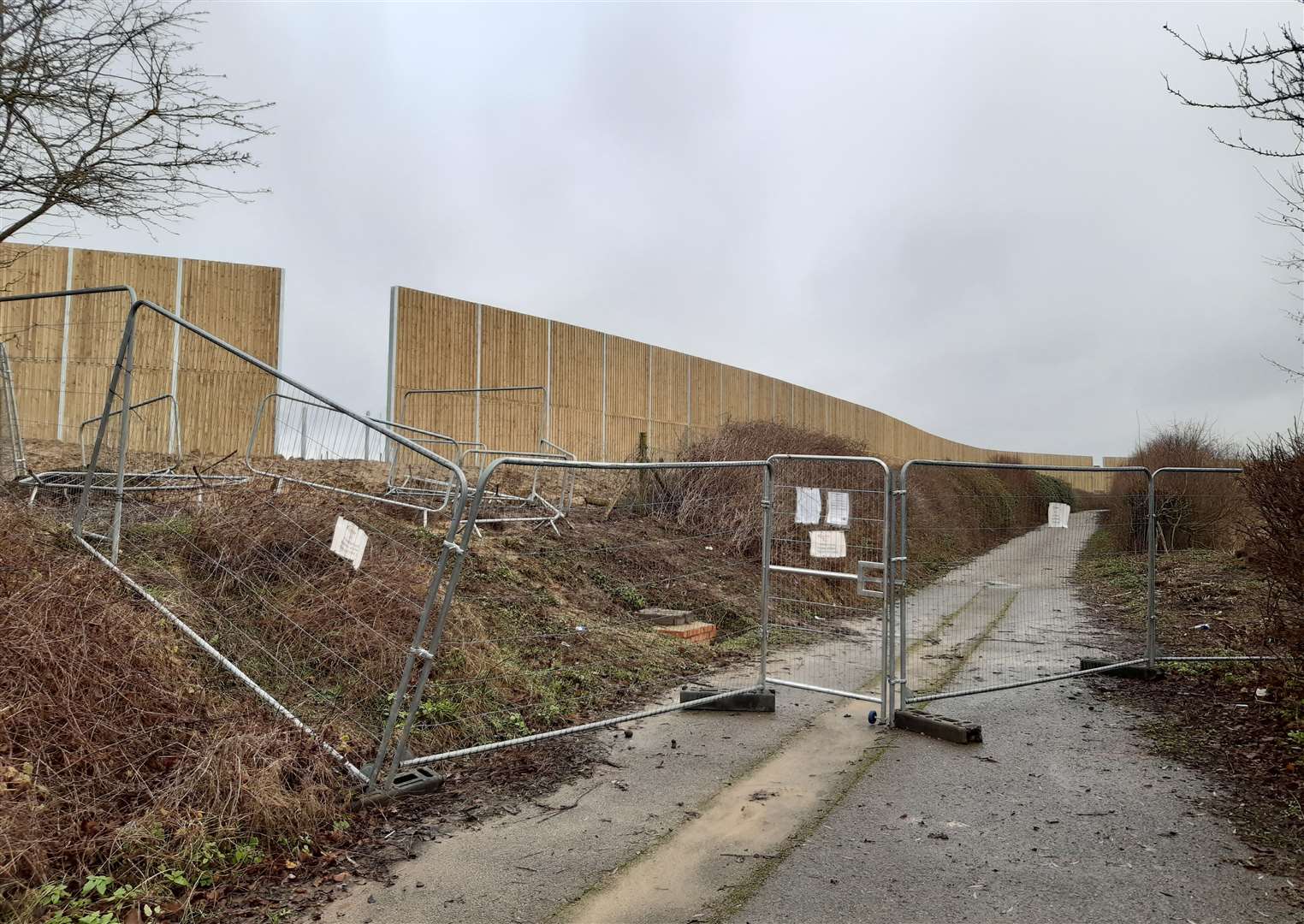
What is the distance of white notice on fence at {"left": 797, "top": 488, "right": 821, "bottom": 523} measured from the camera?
19.9 feet

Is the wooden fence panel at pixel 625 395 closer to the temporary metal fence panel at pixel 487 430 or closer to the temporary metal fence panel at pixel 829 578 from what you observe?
the temporary metal fence panel at pixel 487 430

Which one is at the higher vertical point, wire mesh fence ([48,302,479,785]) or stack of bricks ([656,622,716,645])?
wire mesh fence ([48,302,479,785])

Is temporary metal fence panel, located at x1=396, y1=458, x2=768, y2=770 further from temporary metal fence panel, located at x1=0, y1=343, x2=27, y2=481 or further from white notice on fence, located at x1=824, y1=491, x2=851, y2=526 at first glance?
temporary metal fence panel, located at x1=0, y1=343, x2=27, y2=481

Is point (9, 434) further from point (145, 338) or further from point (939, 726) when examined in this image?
point (939, 726)

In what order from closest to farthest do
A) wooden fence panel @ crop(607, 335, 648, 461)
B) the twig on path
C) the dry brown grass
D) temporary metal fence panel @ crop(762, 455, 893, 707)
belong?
the dry brown grass → the twig on path → temporary metal fence panel @ crop(762, 455, 893, 707) → wooden fence panel @ crop(607, 335, 648, 461)

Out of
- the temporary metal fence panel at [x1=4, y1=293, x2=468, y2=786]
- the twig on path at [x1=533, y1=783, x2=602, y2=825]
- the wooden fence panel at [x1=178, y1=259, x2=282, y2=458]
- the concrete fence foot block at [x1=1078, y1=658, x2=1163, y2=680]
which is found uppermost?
the wooden fence panel at [x1=178, y1=259, x2=282, y2=458]

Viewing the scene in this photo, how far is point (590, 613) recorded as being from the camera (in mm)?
8188

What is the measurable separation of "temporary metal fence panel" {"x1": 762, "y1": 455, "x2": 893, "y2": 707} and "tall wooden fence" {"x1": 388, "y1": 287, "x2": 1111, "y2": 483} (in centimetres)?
529

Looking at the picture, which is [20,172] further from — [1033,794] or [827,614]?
[827,614]

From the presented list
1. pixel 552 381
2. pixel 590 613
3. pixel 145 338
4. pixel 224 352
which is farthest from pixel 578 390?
pixel 590 613

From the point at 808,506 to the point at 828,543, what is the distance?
0.39 m

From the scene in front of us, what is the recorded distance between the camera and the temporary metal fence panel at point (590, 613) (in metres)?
4.97

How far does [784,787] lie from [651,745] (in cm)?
101

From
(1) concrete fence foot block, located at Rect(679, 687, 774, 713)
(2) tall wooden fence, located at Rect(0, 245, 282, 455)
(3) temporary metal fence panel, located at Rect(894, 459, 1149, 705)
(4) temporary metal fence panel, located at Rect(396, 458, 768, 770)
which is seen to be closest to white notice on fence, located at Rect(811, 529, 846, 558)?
(3) temporary metal fence panel, located at Rect(894, 459, 1149, 705)
